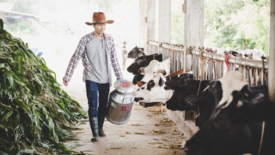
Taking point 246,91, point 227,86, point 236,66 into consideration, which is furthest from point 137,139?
point 246,91

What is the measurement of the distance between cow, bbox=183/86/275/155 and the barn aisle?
2093mm

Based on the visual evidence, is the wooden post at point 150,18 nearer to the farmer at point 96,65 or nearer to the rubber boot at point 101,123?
the farmer at point 96,65

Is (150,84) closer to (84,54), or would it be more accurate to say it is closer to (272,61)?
(84,54)

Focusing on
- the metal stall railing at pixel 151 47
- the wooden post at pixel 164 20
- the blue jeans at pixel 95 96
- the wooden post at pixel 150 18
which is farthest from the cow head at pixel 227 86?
the wooden post at pixel 150 18

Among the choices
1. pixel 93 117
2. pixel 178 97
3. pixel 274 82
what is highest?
pixel 274 82

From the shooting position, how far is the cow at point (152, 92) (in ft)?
19.0

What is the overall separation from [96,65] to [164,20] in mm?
3339

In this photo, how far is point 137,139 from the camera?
17.9 ft

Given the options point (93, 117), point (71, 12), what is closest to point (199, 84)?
point (93, 117)

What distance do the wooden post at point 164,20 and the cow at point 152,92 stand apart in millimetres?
2674

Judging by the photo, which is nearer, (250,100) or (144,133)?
(250,100)

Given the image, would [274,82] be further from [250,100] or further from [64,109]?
[64,109]

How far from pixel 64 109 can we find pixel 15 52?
152 cm

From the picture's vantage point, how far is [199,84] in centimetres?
413
